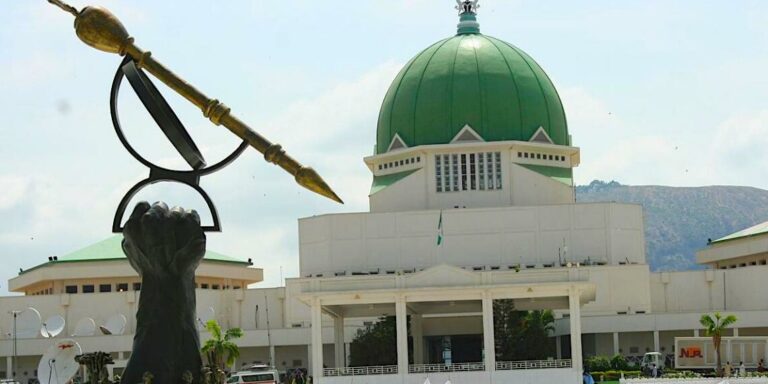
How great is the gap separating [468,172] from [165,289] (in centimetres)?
5300

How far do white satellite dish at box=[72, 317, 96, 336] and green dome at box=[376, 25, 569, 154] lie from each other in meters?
18.9

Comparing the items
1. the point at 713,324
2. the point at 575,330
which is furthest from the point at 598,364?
the point at 575,330

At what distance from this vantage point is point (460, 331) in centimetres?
8525

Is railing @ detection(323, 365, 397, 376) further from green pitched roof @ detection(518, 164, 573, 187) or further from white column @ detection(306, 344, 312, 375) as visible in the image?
green pitched roof @ detection(518, 164, 573, 187)

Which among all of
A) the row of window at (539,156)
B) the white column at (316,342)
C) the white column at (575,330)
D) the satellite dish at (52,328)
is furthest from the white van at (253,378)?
the row of window at (539,156)

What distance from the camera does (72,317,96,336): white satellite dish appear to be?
297ft

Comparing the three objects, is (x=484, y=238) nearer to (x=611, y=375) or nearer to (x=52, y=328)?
(x=611, y=375)

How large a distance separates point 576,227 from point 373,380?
1893 cm

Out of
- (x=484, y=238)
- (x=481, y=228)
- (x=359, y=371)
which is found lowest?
(x=359, y=371)

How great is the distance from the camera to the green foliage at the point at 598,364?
7912 centimetres

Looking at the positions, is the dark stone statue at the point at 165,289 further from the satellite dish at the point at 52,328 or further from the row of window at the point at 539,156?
the satellite dish at the point at 52,328

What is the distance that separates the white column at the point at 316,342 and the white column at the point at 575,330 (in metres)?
10.9

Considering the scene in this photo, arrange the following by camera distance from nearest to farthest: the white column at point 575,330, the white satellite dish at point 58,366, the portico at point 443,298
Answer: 1. the white satellite dish at point 58,366
2. the white column at point 575,330
3. the portico at point 443,298

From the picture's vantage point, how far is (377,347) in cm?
8106
